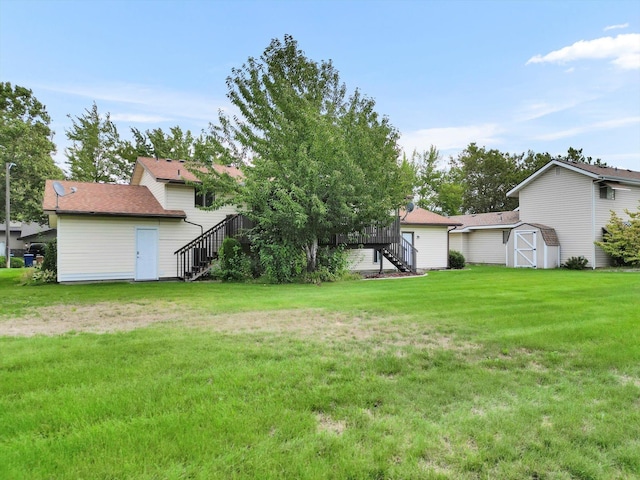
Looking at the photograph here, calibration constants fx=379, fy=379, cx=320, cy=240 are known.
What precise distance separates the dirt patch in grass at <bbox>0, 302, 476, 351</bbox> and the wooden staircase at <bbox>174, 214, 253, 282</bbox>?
274 inches

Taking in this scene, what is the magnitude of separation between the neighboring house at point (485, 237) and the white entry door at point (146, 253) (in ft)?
56.3

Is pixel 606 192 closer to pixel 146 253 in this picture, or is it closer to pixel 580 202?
pixel 580 202

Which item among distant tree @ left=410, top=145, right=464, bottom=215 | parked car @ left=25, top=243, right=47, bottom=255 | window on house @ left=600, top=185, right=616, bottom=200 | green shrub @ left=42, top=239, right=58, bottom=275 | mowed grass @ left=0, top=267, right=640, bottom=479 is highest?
distant tree @ left=410, top=145, right=464, bottom=215

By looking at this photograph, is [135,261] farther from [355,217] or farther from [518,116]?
[518,116]

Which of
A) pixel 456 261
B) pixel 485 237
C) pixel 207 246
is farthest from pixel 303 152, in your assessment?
pixel 485 237

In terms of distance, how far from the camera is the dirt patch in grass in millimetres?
4855

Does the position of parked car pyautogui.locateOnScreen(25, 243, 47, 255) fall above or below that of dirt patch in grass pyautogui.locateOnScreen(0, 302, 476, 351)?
above

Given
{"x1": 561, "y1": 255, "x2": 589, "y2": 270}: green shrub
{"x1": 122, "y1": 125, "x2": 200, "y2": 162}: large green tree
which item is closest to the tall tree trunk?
{"x1": 561, "y1": 255, "x2": 589, "y2": 270}: green shrub

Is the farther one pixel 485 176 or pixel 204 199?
pixel 485 176

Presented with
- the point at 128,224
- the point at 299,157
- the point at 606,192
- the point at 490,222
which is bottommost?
the point at 128,224

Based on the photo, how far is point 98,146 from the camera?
88.1 feet

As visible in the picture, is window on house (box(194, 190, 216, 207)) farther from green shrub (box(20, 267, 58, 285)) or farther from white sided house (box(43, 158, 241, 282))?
green shrub (box(20, 267, 58, 285))

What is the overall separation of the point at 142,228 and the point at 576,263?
19.9 meters

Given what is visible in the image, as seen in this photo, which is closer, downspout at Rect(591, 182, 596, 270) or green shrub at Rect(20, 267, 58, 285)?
green shrub at Rect(20, 267, 58, 285)
